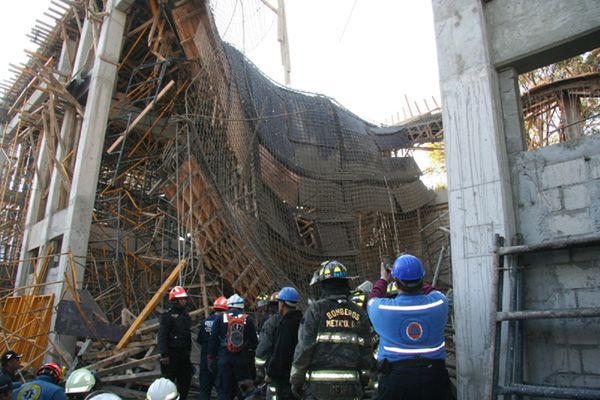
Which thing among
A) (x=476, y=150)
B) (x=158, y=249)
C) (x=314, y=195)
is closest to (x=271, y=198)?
(x=314, y=195)

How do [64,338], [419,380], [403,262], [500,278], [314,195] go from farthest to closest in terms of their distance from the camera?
1. [314,195]
2. [64,338]
3. [500,278]
4. [403,262]
5. [419,380]

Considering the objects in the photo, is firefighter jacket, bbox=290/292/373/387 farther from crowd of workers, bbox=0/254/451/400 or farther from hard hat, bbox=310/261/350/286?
hard hat, bbox=310/261/350/286

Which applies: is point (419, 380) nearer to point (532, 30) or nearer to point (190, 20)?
point (532, 30)

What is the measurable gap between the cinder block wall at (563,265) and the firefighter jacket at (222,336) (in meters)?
3.39

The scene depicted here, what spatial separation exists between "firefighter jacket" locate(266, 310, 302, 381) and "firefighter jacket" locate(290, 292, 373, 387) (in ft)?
2.49

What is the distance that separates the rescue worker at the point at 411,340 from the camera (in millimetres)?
3002

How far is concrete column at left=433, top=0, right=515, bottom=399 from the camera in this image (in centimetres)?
388

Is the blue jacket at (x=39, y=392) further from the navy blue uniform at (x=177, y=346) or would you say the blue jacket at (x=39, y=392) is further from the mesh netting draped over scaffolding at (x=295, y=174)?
the mesh netting draped over scaffolding at (x=295, y=174)

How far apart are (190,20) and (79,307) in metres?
6.80

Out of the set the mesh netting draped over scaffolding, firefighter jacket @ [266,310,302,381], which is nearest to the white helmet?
firefighter jacket @ [266,310,302,381]

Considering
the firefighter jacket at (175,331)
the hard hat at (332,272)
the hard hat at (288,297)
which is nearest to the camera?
the hard hat at (332,272)

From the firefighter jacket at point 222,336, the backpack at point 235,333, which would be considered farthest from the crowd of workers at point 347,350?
the firefighter jacket at point 222,336

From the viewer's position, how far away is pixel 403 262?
3359mm

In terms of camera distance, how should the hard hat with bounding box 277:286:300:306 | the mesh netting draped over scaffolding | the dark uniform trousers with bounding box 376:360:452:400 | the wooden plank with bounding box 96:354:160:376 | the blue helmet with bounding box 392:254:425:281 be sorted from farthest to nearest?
the mesh netting draped over scaffolding → the wooden plank with bounding box 96:354:160:376 → the hard hat with bounding box 277:286:300:306 → the blue helmet with bounding box 392:254:425:281 → the dark uniform trousers with bounding box 376:360:452:400
